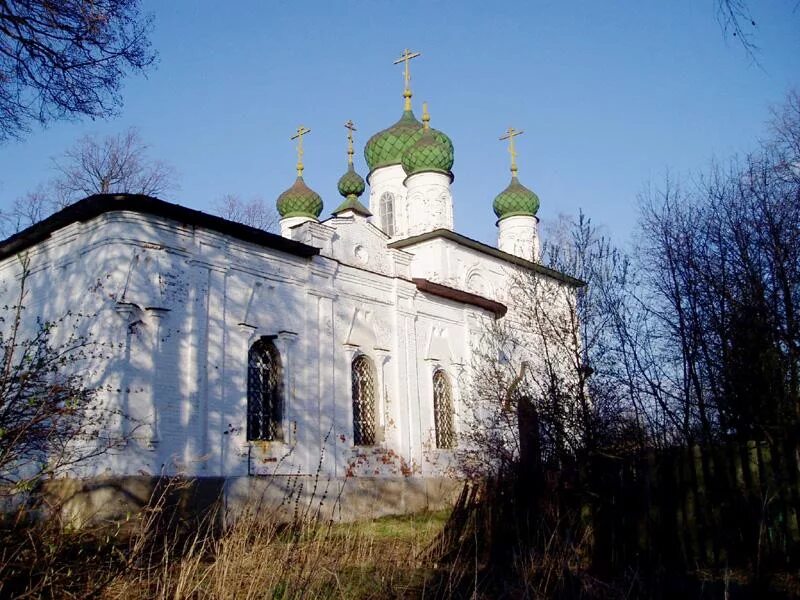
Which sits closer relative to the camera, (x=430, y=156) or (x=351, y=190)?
(x=430, y=156)

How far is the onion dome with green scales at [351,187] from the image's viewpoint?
21922 millimetres

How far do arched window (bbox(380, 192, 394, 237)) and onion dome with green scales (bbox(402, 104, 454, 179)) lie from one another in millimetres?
2020

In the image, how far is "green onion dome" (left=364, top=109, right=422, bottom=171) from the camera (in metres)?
21.3

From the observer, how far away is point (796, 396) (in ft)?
32.8

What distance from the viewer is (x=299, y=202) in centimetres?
2094

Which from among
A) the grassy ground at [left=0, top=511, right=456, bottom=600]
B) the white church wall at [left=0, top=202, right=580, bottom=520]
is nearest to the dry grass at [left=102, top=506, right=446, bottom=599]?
the grassy ground at [left=0, top=511, right=456, bottom=600]

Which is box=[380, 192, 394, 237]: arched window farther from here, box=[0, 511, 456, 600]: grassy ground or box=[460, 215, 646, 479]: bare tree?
box=[0, 511, 456, 600]: grassy ground

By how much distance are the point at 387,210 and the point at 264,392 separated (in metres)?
10.1

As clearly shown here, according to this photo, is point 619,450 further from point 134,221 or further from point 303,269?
point 134,221

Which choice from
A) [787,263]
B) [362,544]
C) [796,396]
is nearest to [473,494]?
[362,544]

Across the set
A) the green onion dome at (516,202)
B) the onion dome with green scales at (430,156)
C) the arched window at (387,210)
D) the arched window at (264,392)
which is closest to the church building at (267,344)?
the arched window at (264,392)

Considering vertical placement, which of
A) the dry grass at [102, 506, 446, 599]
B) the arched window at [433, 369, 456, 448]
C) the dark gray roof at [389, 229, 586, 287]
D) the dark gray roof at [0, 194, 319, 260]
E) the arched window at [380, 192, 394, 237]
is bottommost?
the dry grass at [102, 506, 446, 599]

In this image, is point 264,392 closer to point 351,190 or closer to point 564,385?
point 564,385

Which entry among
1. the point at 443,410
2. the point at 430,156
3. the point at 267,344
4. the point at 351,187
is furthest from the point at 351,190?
the point at 267,344
